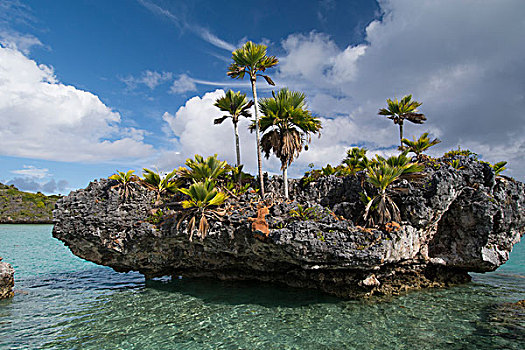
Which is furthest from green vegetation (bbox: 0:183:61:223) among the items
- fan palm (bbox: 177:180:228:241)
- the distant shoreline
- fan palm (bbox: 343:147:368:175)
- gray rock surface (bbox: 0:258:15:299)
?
fan palm (bbox: 343:147:368:175)

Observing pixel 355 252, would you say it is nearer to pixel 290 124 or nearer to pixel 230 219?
pixel 230 219

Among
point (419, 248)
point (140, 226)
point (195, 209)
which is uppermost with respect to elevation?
point (195, 209)

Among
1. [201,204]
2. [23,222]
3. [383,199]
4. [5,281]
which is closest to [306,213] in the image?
[383,199]

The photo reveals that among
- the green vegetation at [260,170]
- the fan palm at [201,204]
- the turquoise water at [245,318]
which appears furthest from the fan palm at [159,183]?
the turquoise water at [245,318]

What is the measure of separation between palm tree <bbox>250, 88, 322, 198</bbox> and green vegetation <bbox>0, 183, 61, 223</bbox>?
69.8m

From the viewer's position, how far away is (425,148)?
48.2 feet

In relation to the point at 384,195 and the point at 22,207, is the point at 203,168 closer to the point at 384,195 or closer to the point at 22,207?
the point at 384,195

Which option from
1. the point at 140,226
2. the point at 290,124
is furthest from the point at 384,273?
the point at 140,226

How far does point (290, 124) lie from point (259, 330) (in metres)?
10.1

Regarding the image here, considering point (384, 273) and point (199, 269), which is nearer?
point (384, 273)

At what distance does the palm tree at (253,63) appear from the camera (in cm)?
1462

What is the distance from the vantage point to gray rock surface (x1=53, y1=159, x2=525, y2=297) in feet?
34.1

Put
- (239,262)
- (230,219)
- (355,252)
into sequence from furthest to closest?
1. (239,262)
2. (230,219)
3. (355,252)

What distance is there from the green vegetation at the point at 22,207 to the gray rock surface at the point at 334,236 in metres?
65.1
